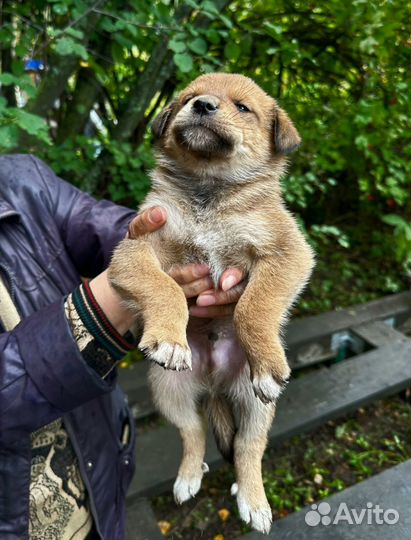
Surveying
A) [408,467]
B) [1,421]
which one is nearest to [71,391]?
[1,421]

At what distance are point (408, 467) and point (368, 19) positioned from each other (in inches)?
134

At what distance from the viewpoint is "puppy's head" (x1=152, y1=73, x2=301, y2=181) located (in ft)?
6.86

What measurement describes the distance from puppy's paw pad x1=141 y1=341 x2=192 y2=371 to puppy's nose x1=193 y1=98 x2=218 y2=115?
108cm

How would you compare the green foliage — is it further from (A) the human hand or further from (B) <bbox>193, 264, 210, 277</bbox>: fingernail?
(B) <bbox>193, 264, 210, 277</bbox>: fingernail

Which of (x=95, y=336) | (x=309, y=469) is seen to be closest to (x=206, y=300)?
(x=95, y=336)

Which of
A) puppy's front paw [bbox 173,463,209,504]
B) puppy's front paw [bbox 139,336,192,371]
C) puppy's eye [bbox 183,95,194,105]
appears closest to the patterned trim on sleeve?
puppy's front paw [bbox 139,336,192,371]

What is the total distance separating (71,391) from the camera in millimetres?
1896

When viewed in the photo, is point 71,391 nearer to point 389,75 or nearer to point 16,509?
point 16,509

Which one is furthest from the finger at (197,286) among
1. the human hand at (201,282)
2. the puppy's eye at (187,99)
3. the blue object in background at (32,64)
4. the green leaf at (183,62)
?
the blue object in background at (32,64)

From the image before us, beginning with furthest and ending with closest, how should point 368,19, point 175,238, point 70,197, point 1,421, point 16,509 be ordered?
point 368,19
point 70,197
point 175,238
point 16,509
point 1,421

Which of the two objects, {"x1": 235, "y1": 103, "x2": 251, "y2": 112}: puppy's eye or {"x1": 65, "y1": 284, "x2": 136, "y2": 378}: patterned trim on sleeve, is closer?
{"x1": 65, "y1": 284, "x2": 136, "y2": 378}: patterned trim on sleeve

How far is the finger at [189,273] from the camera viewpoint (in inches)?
81.0

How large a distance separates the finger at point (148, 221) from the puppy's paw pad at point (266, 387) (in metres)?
0.81

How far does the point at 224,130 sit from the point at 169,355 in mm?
1080
